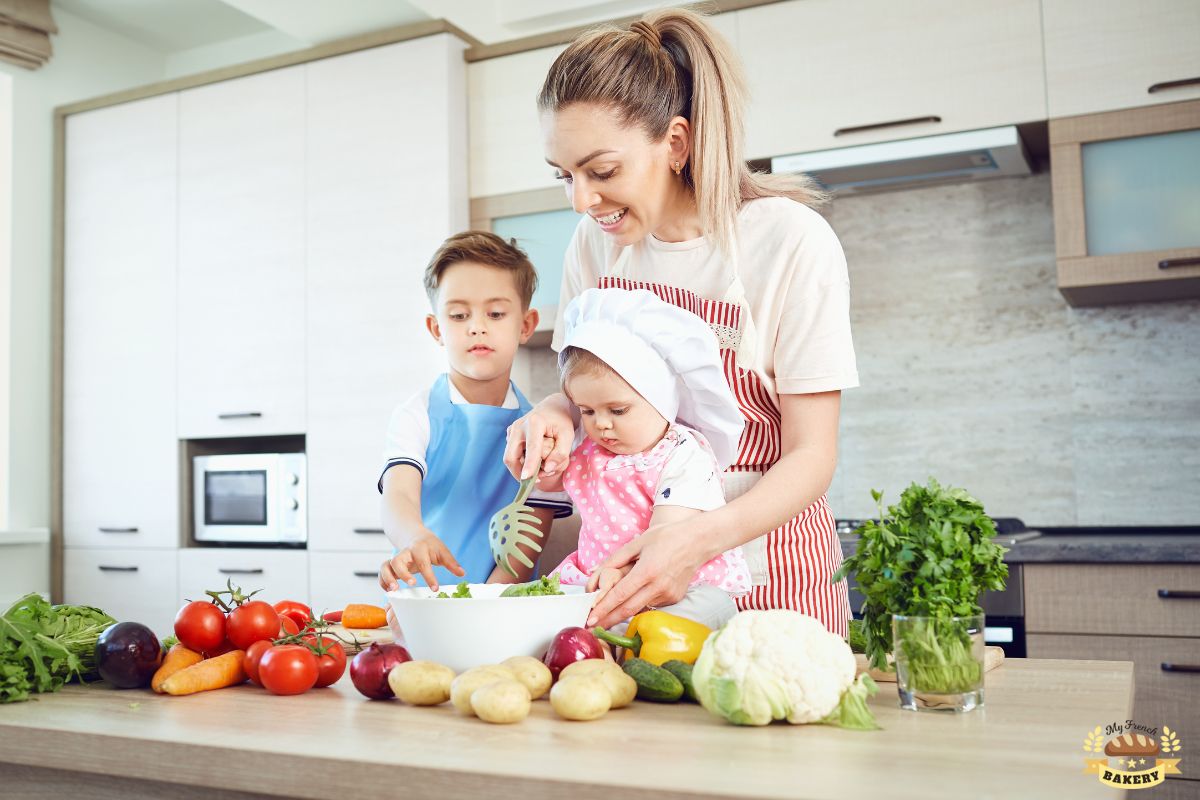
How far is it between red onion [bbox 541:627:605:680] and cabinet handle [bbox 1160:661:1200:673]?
1.78 metres

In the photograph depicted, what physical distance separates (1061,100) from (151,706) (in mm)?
2467

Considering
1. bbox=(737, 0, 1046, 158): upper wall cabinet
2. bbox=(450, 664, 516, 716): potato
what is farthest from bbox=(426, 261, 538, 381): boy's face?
bbox=(737, 0, 1046, 158): upper wall cabinet

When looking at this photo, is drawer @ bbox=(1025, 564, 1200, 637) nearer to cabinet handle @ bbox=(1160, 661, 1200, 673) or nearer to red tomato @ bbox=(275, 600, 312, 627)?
cabinet handle @ bbox=(1160, 661, 1200, 673)

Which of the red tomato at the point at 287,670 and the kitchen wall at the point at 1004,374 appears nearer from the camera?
the red tomato at the point at 287,670

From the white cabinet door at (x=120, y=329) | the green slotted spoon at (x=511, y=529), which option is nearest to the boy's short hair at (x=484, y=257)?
the green slotted spoon at (x=511, y=529)

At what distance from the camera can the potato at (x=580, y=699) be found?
0.85 meters

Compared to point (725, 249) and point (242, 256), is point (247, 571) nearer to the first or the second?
point (242, 256)

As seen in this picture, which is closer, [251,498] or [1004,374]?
[1004,374]

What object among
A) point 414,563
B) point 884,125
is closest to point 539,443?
point 414,563

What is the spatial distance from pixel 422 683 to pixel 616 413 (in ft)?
1.47

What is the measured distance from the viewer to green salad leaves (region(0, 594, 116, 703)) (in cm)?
102

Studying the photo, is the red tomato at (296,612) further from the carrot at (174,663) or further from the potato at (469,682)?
the potato at (469,682)

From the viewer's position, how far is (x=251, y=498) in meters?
Answer: 3.44

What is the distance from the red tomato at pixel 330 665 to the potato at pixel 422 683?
5.1 inches
